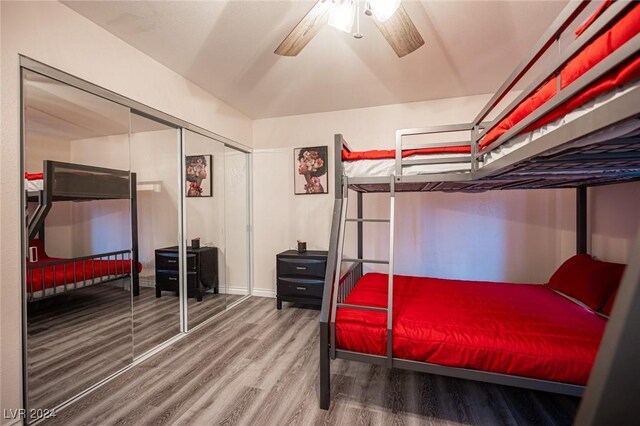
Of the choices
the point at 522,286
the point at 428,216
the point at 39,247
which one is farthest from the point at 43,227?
the point at 522,286

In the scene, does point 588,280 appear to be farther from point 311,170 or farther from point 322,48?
point 311,170

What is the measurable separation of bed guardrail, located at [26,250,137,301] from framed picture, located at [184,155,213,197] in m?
0.89

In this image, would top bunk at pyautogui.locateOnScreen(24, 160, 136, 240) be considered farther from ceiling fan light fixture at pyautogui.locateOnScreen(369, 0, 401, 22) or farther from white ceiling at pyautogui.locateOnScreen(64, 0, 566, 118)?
ceiling fan light fixture at pyautogui.locateOnScreen(369, 0, 401, 22)

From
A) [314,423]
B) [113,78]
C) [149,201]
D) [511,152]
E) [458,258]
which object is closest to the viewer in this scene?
[511,152]

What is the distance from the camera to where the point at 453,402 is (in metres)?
1.73

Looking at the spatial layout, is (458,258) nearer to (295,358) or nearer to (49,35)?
(295,358)

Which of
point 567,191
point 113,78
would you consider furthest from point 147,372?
point 567,191

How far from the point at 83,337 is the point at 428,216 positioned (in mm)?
3411

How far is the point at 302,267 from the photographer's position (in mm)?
3188

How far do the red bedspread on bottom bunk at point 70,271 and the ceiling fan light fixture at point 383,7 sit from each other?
7.85ft

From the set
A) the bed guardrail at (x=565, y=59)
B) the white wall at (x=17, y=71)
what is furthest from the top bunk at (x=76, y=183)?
the bed guardrail at (x=565, y=59)

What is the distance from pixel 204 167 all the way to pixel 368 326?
2439 millimetres

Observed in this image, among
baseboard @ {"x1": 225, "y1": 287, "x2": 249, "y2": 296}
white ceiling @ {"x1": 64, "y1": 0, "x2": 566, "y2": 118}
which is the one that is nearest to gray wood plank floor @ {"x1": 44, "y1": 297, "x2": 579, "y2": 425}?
baseboard @ {"x1": 225, "y1": 287, "x2": 249, "y2": 296}

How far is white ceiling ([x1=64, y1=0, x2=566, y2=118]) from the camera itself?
1738 millimetres
